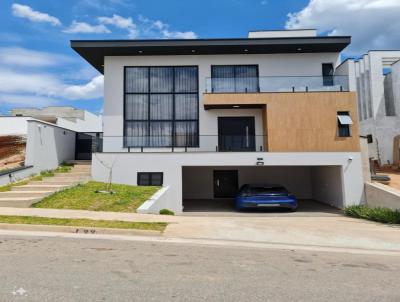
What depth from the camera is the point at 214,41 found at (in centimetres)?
1866

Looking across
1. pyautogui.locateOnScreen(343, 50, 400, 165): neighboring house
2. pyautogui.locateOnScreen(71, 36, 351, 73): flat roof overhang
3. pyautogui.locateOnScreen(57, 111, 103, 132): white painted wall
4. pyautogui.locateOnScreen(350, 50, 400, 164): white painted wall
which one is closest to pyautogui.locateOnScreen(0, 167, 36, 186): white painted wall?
pyautogui.locateOnScreen(71, 36, 351, 73): flat roof overhang

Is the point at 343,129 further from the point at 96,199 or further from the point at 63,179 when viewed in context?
the point at 63,179

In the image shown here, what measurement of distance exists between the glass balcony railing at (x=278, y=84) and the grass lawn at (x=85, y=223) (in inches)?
442

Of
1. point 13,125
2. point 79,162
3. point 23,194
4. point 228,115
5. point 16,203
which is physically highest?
point 228,115

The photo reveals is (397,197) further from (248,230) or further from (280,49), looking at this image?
(280,49)

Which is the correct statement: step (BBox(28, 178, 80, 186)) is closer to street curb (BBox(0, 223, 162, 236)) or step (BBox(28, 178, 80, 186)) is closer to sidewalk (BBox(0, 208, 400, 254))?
sidewalk (BBox(0, 208, 400, 254))

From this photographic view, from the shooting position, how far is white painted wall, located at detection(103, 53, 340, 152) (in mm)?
19609

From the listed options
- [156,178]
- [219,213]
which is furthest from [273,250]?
[156,178]

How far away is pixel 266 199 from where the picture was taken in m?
14.7

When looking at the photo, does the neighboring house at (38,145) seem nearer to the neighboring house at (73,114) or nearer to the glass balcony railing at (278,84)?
the glass balcony railing at (278,84)

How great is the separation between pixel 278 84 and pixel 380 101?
40.4ft

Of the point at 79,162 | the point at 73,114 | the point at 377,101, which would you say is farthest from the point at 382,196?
the point at 73,114

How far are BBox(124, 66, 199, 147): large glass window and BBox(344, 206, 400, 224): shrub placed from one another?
9.12 metres

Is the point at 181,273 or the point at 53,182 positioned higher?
the point at 53,182
